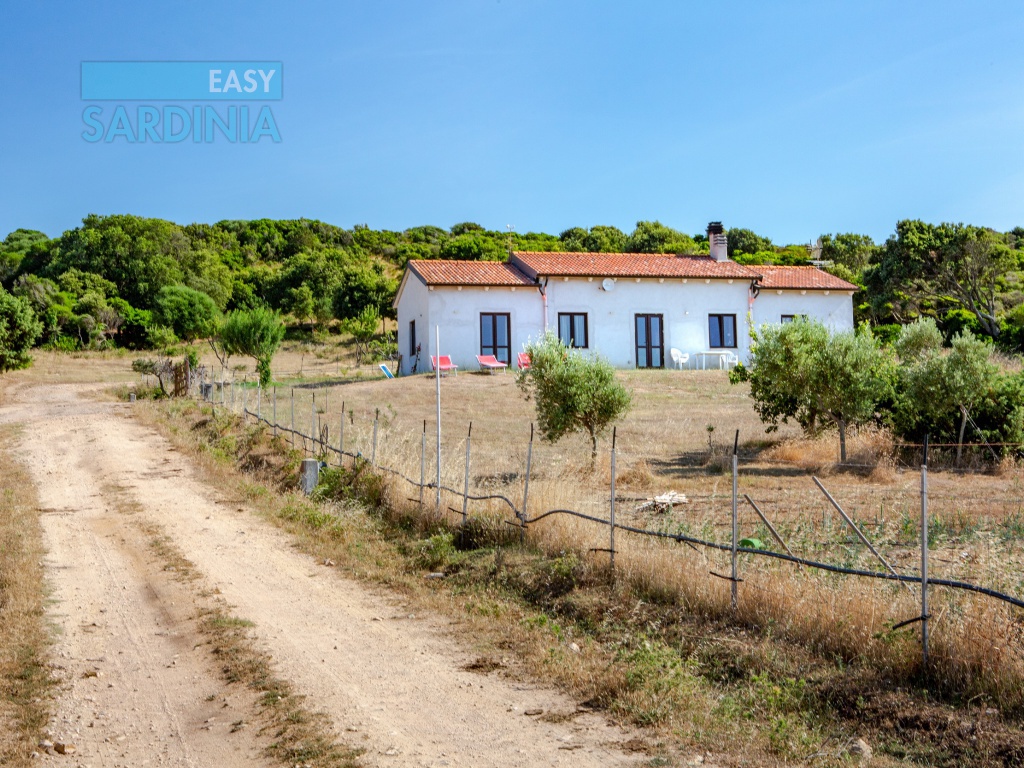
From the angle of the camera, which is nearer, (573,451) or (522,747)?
(522,747)

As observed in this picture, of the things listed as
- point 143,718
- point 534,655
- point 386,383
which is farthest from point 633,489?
point 386,383

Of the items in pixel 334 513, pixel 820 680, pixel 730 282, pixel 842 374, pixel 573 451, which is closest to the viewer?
pixel 820 680

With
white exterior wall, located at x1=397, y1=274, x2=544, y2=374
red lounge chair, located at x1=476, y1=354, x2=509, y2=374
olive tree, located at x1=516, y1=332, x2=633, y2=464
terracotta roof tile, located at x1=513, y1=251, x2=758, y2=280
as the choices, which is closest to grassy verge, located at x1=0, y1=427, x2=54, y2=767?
olive tree, located at x1=516, y1=332, x2=633, y2=464

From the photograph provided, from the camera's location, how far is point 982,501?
432 inches

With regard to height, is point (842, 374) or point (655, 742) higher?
point (842, 374)

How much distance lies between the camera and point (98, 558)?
1098 centimetres

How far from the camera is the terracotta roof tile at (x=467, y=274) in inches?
1202

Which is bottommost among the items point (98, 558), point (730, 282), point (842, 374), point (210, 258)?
point (98, 558)

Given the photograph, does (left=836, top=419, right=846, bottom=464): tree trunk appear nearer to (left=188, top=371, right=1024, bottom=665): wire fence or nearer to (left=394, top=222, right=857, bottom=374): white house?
(left=188, top=371, right=1024, bottom=665): wire fence

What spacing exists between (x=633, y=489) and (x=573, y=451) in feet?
12.8

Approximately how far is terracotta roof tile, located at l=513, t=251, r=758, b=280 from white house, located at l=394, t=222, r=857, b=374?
1.4 inches

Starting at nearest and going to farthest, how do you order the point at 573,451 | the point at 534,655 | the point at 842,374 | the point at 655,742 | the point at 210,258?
the point at 655,742 → the point at 534,655 → the point at 842,374 → the point at 573,451 → the point at 210,258

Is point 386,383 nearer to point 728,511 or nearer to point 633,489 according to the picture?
point 633,489

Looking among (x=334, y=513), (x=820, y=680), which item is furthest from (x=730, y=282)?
(x=820, y=680)
